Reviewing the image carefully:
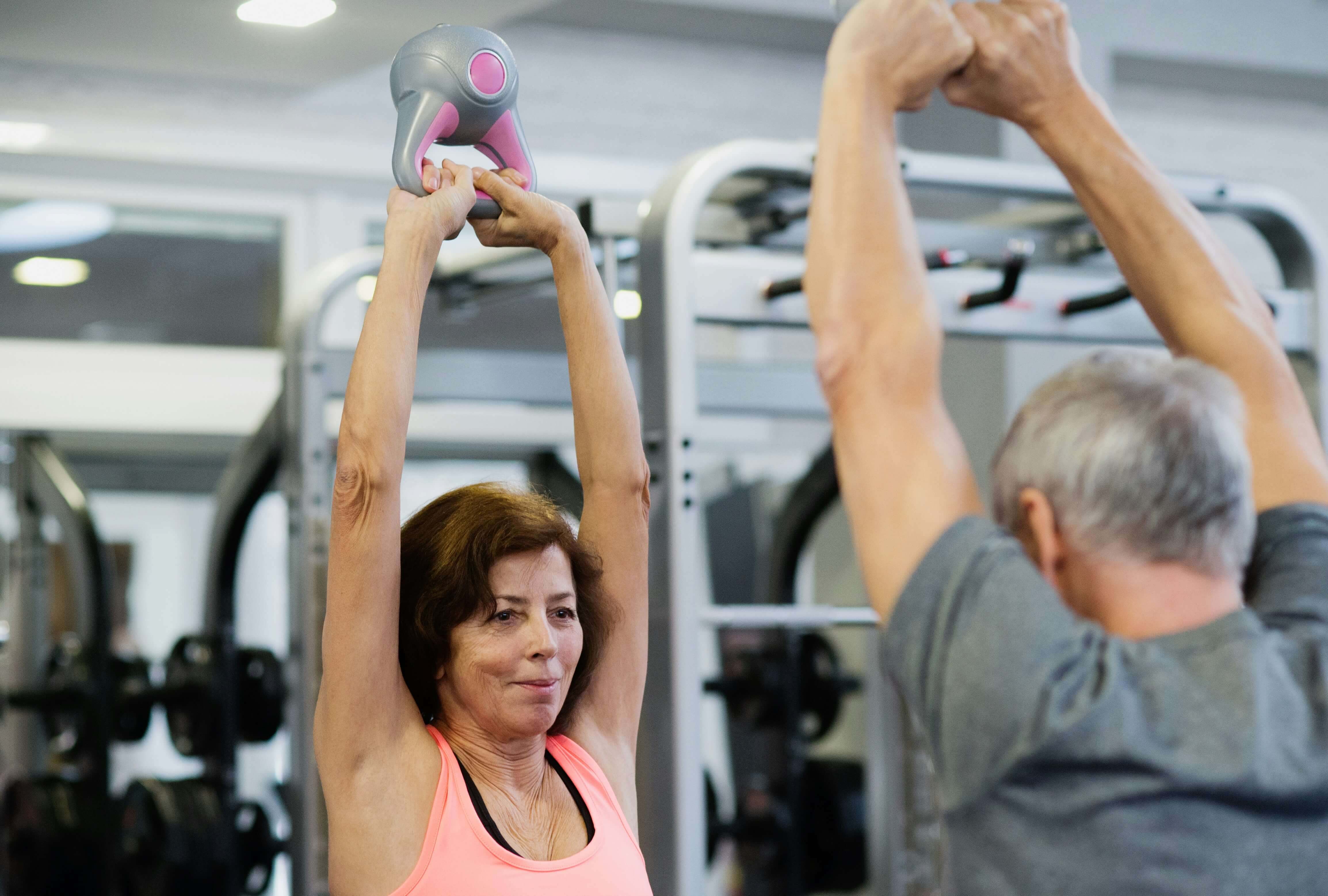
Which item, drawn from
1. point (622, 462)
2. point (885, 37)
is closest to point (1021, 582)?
point (885, 37)

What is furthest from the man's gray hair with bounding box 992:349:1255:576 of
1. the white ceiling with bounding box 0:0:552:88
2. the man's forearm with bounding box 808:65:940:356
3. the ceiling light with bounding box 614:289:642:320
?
the ceiling light with bounding box 614:289:642:320

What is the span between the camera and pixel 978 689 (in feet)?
2.75

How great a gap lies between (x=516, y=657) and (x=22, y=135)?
234cm

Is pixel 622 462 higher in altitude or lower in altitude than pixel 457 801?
higher

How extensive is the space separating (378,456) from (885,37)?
1.99ft

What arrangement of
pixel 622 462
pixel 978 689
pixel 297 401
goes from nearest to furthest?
pixel 978 689 < pixel 622 462 < pixel 297 401

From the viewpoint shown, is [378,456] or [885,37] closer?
[885,37]

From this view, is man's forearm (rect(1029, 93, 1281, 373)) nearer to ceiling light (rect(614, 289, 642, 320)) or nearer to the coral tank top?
the coral tank top

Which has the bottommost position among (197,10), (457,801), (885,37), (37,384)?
(457,801)

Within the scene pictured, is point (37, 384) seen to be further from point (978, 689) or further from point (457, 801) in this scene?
point (978, 689)

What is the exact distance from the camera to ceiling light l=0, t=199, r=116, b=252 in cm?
402

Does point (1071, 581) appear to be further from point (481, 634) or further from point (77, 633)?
point (77, 633)

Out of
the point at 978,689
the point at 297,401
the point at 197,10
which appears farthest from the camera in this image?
the point at 197,10

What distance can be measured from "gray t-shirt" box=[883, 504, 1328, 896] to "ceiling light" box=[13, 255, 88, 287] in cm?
384
